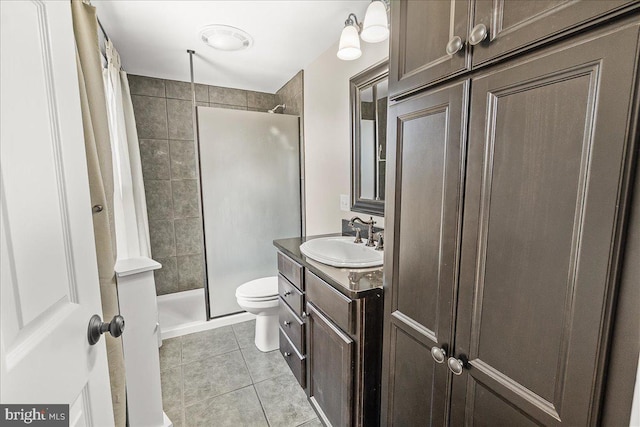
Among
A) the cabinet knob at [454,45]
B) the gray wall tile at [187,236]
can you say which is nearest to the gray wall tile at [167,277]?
the gray wall tile at [187,236]

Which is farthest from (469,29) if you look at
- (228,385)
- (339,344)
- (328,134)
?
(228,385)

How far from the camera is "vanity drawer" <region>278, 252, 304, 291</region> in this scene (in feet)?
5.15

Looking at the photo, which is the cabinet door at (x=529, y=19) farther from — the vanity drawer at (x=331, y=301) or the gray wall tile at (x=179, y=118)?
the gray wall tile at (x=179, y=118)

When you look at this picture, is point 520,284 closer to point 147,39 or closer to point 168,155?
point 147,39

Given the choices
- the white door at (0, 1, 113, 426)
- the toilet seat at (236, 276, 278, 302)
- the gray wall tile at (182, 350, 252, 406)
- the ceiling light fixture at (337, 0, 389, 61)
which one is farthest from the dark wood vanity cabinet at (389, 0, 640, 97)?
the gray wall tile at (182, 350, 252, 406)

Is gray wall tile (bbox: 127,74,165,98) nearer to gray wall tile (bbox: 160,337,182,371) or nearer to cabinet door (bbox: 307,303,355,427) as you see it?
gray wall tile (bbox: 160,337,182,371)

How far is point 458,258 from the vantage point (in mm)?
729

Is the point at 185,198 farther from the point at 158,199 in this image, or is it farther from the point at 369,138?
the point at 369,138

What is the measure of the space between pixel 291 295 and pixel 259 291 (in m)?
0.61

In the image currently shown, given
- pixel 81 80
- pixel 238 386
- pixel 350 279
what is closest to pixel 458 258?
pixel 350 279

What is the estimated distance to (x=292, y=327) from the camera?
1744mm

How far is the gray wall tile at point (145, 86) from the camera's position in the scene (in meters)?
2.66

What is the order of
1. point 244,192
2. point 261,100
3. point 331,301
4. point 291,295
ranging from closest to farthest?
1. point 331,301
2. point 291,295
3. point 244,192
4. point 261,100

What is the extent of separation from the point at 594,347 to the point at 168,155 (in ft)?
10.8
